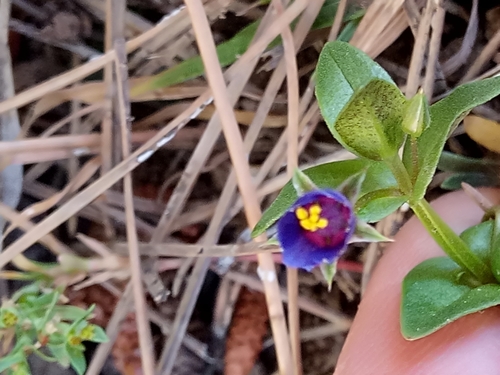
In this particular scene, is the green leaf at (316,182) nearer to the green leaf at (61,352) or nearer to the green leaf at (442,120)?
the green leaf at (442,120)

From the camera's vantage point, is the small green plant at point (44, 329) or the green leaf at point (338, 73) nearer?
the green leaf at point (338, 73)

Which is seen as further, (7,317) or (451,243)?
(7,317)

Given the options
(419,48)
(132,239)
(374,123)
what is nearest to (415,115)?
(374,123)

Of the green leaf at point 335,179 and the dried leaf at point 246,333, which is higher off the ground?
the green leaf at point 335,179

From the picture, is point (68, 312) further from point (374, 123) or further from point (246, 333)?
point (374, 123)

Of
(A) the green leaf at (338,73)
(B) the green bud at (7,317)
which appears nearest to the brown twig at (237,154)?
(A) the green leaf at (338,73)

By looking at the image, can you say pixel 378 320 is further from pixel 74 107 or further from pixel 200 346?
pixel 74 107

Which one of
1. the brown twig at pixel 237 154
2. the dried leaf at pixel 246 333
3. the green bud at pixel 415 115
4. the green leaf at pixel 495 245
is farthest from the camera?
the dried leaf at pixel 246 333
